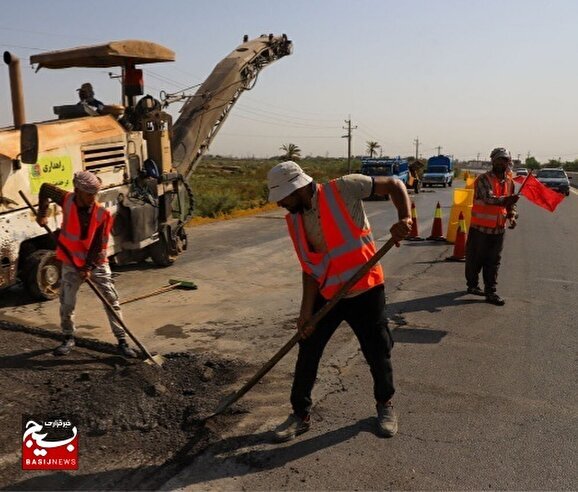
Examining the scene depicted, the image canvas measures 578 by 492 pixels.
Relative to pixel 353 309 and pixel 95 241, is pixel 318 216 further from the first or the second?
pixel 95 241

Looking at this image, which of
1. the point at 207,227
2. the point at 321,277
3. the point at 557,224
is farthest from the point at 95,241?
the point at 557,224

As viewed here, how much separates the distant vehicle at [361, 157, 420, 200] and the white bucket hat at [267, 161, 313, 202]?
2334cm

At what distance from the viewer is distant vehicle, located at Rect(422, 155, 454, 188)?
115ft

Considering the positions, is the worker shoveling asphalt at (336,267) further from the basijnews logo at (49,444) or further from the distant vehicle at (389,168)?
the distant vehicle at (389,168)

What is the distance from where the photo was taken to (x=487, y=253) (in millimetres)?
6582

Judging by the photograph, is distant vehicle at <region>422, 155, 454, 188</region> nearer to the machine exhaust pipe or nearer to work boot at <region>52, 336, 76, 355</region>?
the machine exhaust pipe

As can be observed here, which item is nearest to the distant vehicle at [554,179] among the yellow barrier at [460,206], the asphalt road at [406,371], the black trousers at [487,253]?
the yellow barrier at [460,206]

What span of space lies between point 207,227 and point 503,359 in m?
9.67

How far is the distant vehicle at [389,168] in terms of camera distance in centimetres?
2661

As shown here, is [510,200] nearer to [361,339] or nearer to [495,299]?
[495,299]

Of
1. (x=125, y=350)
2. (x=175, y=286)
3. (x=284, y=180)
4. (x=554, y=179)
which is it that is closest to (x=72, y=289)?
(x=125, y=350)

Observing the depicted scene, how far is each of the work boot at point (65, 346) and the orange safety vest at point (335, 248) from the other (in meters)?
Answer: 2.55

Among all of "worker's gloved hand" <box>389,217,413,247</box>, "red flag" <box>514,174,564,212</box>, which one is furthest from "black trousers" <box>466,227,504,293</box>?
"worker's gloved hand" <box>389,217,413,247</box>

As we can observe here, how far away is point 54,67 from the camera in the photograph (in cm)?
813
